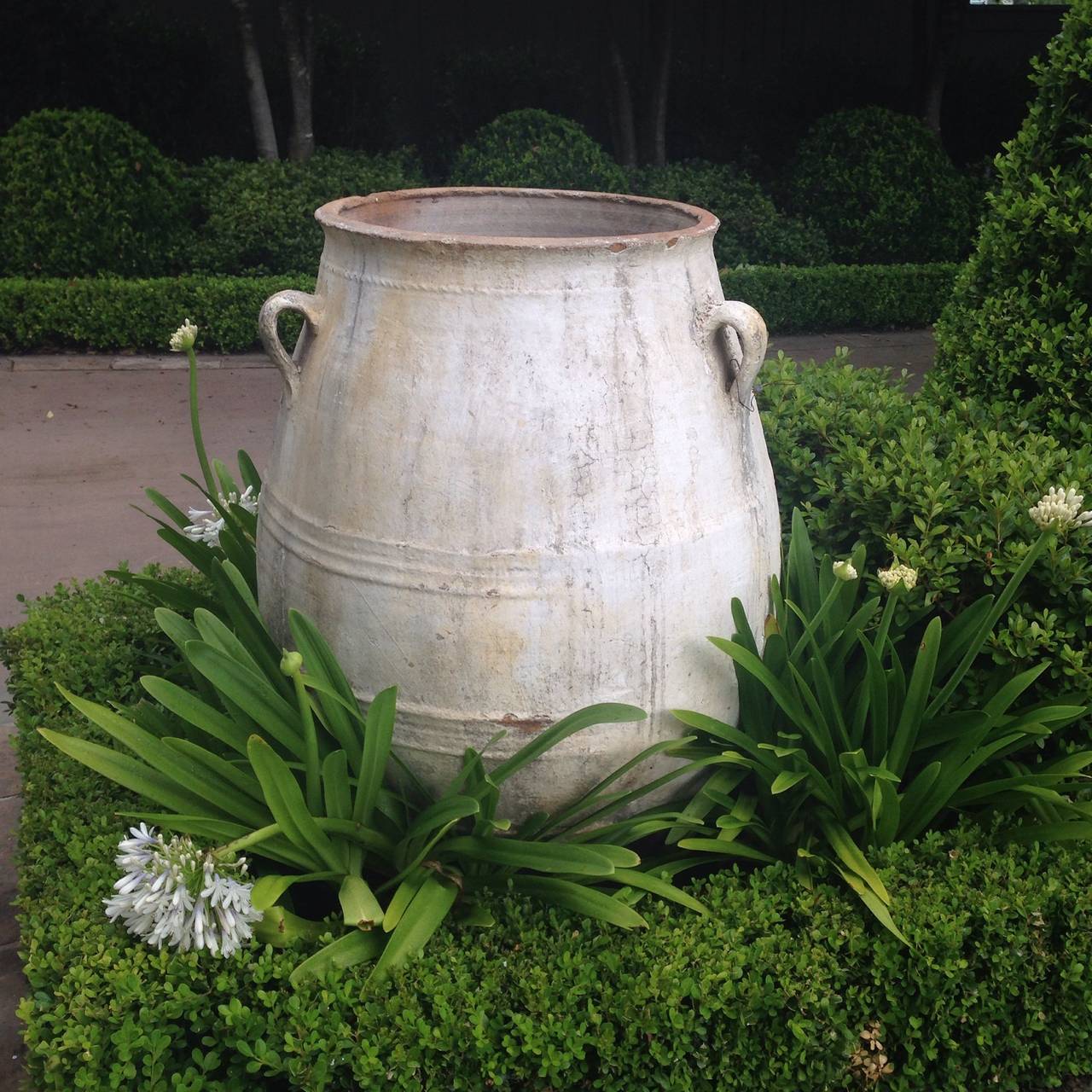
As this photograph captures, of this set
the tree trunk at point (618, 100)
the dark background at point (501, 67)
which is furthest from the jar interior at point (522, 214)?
the dark background at point (501, 67)

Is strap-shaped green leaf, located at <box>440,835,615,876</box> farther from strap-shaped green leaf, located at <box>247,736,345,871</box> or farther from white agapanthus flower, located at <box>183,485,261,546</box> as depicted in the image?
white agapanthus flower, located at <box>183,485,261,546</box>

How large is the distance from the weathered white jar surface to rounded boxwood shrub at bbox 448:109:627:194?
6.34 m

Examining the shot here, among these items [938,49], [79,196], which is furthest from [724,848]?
[938,49]

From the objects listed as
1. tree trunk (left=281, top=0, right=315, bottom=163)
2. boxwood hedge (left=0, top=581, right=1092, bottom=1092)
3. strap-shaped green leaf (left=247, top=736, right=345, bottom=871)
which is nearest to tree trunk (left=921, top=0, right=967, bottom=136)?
tree trunk (left=281, top=0, right=315, bottom=163)

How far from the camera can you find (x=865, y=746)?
270 centimetres

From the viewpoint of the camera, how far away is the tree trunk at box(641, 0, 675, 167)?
10.1 meters

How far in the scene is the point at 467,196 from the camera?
309cm

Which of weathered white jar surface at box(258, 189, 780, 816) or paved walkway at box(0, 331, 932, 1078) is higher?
weathered white jar surface at box(258, 189, 780, 816)

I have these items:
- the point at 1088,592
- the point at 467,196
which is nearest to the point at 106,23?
the point at 467,196

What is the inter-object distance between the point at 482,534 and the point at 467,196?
1.11m

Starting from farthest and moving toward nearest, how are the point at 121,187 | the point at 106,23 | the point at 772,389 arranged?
the point at 106,23, the point at 121,187, the point at 772,389

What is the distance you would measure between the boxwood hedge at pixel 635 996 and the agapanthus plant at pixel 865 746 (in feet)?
0.29

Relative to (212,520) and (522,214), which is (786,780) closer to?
(522,214)

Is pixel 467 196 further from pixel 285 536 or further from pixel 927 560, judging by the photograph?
pixel 927 560
